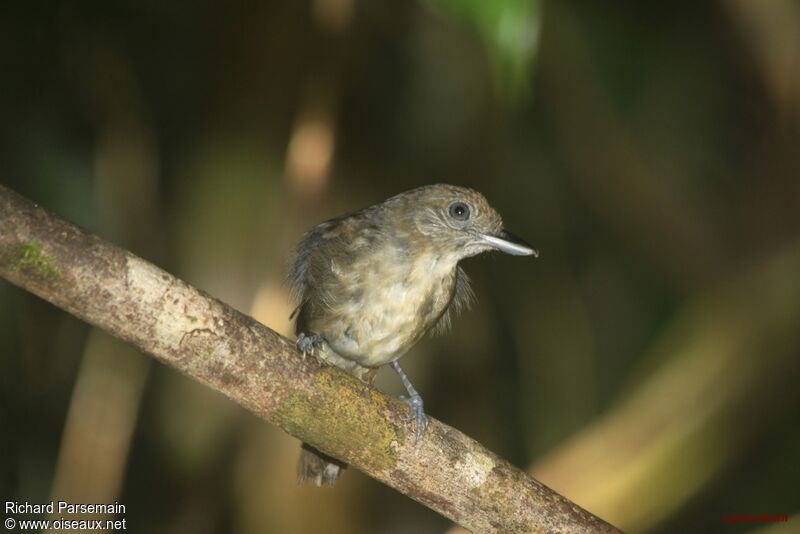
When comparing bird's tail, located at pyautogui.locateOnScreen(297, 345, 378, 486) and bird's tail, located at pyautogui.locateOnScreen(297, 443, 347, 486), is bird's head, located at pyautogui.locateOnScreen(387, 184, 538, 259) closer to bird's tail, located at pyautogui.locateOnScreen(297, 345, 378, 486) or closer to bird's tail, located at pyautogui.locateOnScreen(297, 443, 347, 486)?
bird's tail, located at pyautogui.locateOnScreen(297, 345, 378, 486)

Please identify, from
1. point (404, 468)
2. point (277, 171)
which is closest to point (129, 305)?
point (404, 468)

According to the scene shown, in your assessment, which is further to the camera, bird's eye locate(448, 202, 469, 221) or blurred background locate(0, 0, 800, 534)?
blurred background locate(0, 0, 800, 534)

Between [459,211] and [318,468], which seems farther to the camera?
[459,211]

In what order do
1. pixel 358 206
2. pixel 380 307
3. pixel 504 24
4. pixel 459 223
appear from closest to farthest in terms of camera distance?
pixel 504 24
pixel 380 307
pixel 459 223
pixel 358 206

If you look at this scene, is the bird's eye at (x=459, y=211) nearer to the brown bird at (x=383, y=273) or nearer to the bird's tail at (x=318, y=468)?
the brown bird at (x=383, y=273)

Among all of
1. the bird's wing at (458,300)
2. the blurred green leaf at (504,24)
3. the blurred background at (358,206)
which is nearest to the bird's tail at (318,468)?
the blurred background at (358,206)

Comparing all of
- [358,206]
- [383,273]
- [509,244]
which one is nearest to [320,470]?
[383,273]

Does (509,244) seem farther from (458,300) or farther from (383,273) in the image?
(458,300)

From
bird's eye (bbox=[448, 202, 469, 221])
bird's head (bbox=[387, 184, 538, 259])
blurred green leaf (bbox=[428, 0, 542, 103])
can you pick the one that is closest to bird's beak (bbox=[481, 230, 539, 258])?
bird's head (bbox=[387, 184, 538, 259])
